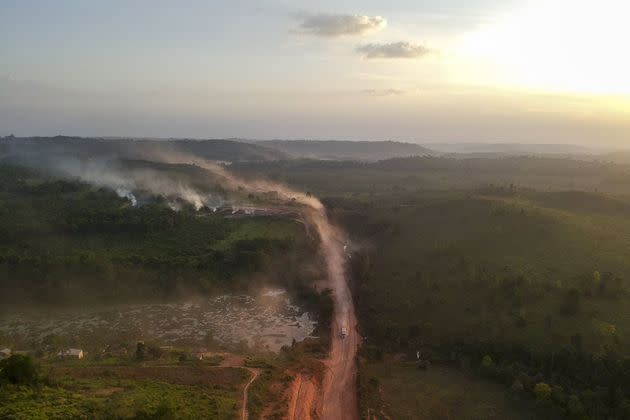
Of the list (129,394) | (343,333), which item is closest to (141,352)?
(129,394)

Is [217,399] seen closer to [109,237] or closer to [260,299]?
[260,299]

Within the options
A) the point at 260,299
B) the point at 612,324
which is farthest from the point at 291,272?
the point at 612,324

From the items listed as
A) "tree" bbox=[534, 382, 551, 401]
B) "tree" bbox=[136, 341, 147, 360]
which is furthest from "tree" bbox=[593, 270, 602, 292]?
"tree" bbox=[136, 341, 147, 360]

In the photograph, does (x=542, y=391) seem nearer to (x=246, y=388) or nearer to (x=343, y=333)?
(x=343, y=333)

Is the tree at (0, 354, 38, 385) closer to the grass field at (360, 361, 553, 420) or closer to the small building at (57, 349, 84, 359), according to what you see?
the small building at (57, 349, 84, 359)

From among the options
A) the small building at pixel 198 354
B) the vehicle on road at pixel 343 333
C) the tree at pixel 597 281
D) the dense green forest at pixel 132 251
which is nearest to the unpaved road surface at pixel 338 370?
the vehicle on road at pixel 343 333
